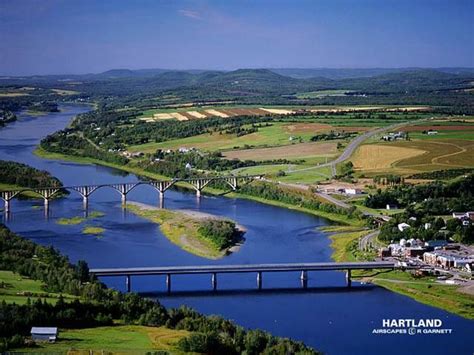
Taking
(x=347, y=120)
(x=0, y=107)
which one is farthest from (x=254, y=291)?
(x=0, y=107)

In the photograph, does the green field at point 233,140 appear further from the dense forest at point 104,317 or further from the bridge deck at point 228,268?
the dense forest at point 104,317

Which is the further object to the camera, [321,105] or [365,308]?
[321,105]

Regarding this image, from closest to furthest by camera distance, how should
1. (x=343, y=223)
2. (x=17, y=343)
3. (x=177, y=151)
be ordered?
1. (x=17, y=343)
2. (x=343, y=223)
3. (x=177, y=151)

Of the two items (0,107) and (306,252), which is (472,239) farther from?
(0,107)

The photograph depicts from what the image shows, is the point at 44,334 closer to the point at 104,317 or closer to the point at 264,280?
the point at 104,317

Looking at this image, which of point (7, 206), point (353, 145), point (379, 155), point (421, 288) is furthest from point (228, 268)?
point (353, 145)

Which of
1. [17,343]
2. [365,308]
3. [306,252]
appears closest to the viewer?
[17,343]

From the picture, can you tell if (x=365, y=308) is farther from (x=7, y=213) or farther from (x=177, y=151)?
(x=177, y=151)
